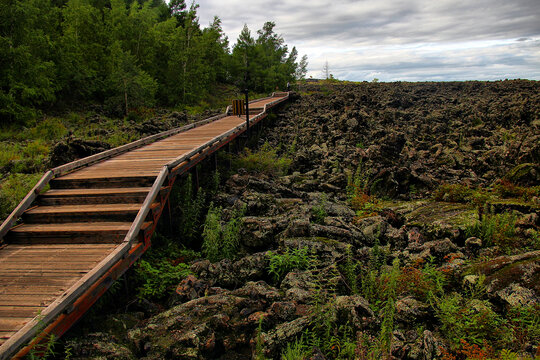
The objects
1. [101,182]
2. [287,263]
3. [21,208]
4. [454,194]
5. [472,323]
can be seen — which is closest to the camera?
[472,323]

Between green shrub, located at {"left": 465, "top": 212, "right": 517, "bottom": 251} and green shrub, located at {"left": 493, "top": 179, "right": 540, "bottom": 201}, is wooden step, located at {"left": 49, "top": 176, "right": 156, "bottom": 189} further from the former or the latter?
green shrub, located at {"left": 493, "top": 179, "right": 540, "bottom": 201}

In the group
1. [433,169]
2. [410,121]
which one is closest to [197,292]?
[433,169]

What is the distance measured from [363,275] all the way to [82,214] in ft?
18.8

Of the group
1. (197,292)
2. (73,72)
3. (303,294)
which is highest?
(73,72)

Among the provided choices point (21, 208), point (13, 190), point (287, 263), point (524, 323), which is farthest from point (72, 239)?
point (524, 323)

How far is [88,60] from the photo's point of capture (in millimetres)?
27391

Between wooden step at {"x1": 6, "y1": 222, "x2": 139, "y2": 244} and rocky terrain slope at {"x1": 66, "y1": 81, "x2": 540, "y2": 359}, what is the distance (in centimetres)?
142

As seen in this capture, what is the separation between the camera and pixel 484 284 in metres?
4.71

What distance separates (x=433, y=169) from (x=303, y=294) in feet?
34.4

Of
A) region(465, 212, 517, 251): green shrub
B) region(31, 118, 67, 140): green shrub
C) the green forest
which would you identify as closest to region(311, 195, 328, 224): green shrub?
region(465, 212, 517, 251): green shrub

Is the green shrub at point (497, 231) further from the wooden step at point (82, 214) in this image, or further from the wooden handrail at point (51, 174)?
the wooden handrail at point (51, 174)

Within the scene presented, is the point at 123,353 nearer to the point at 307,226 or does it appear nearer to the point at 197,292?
the point at 197,292

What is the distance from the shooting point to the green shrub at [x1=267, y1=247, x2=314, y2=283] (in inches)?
228

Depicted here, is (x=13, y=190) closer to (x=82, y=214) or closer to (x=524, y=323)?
(x=82, y=214)
